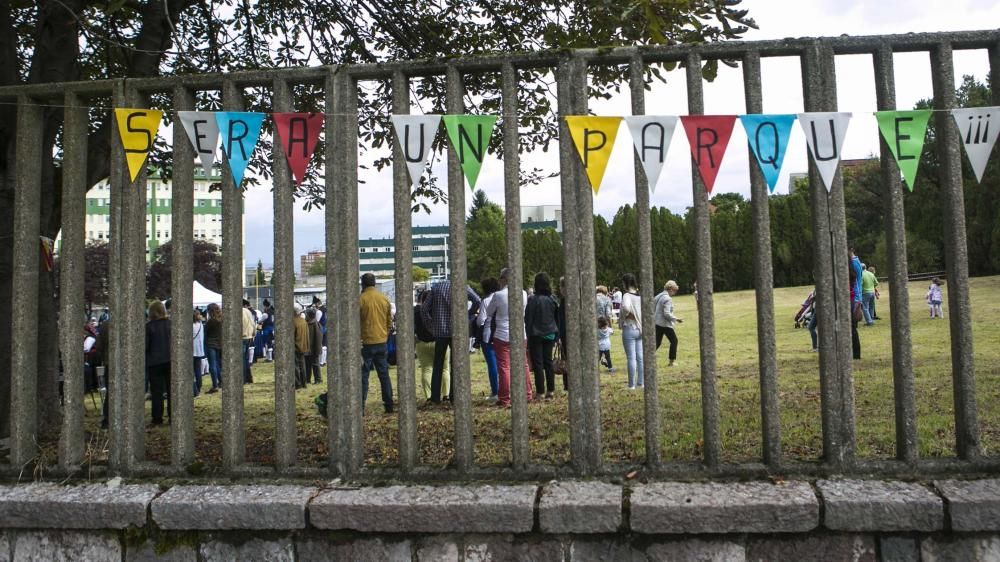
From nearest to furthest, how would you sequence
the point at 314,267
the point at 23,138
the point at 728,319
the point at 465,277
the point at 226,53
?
the point at 465,277, the point at 23,138, the point at 226,53, the point at 728,319, the point at 314,267

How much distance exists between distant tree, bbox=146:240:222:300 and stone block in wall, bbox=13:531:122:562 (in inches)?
1597

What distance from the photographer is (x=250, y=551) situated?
3.41 m

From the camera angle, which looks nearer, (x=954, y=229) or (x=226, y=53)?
(x=954, y=229)

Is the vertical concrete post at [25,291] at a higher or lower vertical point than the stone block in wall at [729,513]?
higher

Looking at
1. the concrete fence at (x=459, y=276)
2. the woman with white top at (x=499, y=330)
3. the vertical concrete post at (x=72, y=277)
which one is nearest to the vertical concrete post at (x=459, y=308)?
the concrete fence at (x=459, y=276)

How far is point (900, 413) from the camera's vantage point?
3.46 m

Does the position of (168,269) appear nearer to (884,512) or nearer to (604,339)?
(604,339)

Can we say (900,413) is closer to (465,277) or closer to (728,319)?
(465,277)

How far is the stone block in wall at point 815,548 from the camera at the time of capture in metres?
3.14

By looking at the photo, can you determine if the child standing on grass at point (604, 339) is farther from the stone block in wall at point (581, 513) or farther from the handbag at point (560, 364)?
the stone block in wall at point (581, 513)

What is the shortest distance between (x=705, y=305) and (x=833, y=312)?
636 millimetres

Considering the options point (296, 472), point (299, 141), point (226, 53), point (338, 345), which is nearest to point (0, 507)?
point (296, 472)

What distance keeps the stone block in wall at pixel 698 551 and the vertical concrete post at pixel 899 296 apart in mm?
1026

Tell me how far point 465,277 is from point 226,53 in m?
5.64
